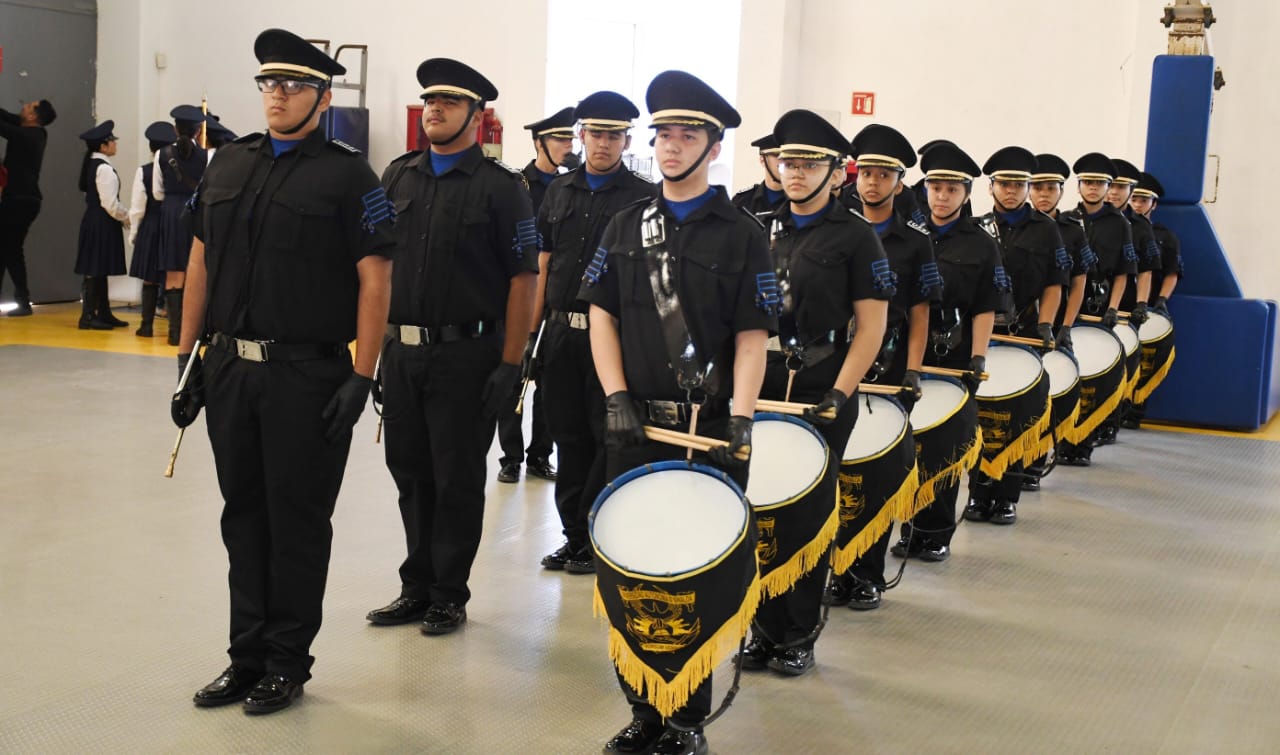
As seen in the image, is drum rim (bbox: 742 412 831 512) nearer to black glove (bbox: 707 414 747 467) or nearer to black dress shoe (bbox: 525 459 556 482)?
black glove (bbox: 707 414 747 467)

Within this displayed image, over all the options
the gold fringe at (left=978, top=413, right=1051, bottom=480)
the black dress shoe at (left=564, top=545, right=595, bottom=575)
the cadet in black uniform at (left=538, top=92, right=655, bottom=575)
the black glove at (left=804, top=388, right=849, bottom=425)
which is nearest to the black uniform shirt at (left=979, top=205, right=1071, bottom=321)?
the gold fringe at (left=978, top=413, right=1051, bottom=480)

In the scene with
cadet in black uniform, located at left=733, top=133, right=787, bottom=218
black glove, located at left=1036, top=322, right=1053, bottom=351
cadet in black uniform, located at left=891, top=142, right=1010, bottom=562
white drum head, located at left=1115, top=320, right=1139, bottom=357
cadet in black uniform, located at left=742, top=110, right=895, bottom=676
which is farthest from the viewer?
white drum head, located at left=1115, top=320, right=1139, bottom=357

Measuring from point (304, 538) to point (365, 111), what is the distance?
955 centimetres

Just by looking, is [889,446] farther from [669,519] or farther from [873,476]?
[669,519]

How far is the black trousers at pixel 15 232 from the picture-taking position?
11.5 metres

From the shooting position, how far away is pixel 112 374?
9.05 metres

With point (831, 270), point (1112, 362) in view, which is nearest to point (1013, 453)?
point (1112, 362)

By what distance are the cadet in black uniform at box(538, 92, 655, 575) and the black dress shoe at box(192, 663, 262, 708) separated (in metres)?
1.64

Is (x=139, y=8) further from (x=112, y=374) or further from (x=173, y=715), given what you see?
(x=173, y=715)

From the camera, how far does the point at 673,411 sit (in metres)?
3.29

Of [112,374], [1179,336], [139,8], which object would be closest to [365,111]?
[139,8]

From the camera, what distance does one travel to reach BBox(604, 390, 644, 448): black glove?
3219mm

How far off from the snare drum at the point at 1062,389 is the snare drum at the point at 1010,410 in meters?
0.72

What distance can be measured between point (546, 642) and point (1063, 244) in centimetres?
373
